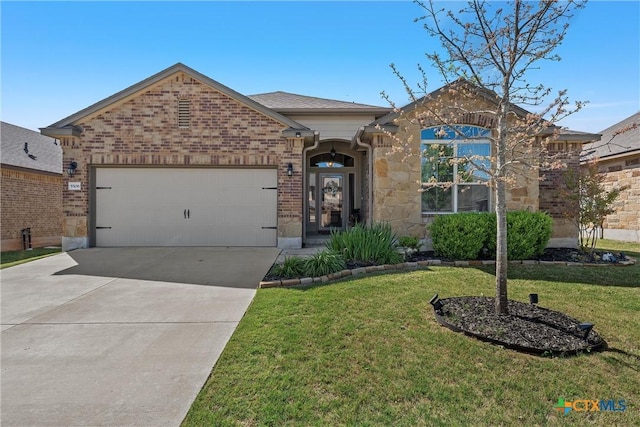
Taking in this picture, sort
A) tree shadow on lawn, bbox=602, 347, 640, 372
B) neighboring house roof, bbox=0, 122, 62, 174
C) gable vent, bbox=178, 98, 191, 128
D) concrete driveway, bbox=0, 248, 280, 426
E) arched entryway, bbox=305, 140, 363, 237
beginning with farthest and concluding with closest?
arched entryway, bbox=305, 140, 363, 237 → neighboring house roof, bbox=0, 122, 62, 174 → gable vent, bbox=178, 98, 191, 128 → tree shadow on lawn, bbox=602, 347, 640, 372 → concrete driveway, bbox=0, 248, 280, 426

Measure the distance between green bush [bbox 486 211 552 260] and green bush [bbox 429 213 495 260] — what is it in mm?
282

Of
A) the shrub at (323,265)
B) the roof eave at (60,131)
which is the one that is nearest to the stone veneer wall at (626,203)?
the shrub at (323,265)

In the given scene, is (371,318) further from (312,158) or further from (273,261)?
(312,158)

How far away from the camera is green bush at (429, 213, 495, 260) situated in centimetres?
700

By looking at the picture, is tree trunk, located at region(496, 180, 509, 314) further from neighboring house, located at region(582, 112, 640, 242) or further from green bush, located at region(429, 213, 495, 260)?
neighboring house, located at region(582, 112, 640, 242)

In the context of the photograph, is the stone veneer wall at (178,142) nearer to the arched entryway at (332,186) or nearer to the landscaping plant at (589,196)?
the arched entryway at (332,186)

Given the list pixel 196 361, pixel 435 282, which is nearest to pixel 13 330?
pixel 196 361

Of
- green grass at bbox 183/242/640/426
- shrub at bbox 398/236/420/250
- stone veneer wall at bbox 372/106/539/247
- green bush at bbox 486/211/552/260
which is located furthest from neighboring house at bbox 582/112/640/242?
green grass at bbox 183/242/640/426

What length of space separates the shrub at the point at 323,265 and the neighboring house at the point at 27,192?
12324 millimetres

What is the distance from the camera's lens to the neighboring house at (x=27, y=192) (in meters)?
11.6

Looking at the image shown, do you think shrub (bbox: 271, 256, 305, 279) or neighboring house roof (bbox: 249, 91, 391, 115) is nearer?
shrub (bbox: 271, 256, 305, 279)

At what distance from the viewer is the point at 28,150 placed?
13.5 meters

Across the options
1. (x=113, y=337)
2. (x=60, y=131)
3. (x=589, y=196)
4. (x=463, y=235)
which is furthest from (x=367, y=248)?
(x=60, y=131)
